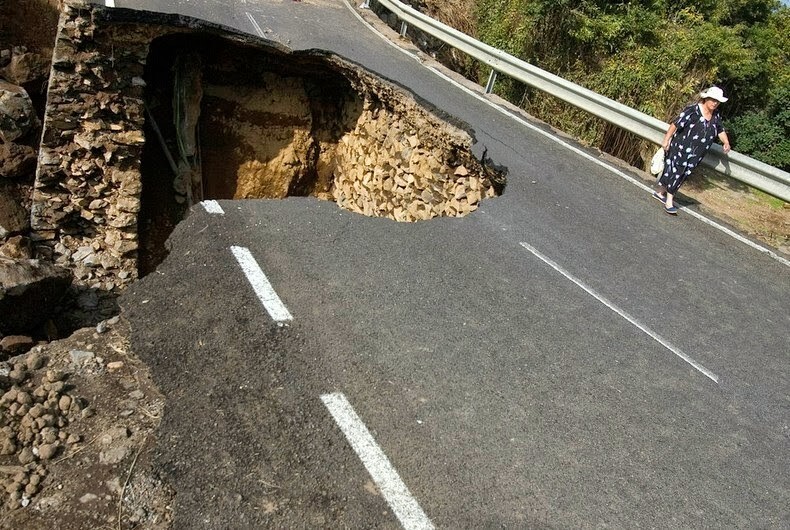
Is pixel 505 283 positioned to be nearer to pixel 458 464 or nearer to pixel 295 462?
pixel 458 464

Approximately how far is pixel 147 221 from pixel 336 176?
3676 mm

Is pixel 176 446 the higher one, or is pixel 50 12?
pixel 50 12

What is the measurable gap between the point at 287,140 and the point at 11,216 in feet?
14.7

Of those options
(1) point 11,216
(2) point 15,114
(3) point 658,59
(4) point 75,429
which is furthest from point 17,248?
(3) point 658,59

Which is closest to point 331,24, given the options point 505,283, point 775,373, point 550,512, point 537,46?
point 537,46

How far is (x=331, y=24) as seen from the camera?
1398cm

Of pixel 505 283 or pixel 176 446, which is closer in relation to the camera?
pixel 176 446

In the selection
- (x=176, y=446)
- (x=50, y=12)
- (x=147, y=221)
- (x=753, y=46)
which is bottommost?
(x=147, y=221)

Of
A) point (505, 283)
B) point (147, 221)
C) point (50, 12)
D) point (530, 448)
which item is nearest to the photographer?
point (530, 448)

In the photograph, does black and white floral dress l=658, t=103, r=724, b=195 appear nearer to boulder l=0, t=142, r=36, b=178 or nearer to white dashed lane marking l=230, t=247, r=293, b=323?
white dashed lane marking l=230, t=247, r=293, b=323

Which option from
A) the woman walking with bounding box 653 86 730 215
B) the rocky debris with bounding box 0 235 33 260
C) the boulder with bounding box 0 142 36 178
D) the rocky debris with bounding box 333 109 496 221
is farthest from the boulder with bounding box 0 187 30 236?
the woman walking with bounding box 653 86 730 215

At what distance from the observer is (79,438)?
3279 mm

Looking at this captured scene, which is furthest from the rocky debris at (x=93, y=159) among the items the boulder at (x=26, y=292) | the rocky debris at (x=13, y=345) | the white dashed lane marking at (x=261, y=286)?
the white dashed lane marking at (x=261, y=286)

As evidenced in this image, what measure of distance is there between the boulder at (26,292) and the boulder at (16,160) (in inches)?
108
